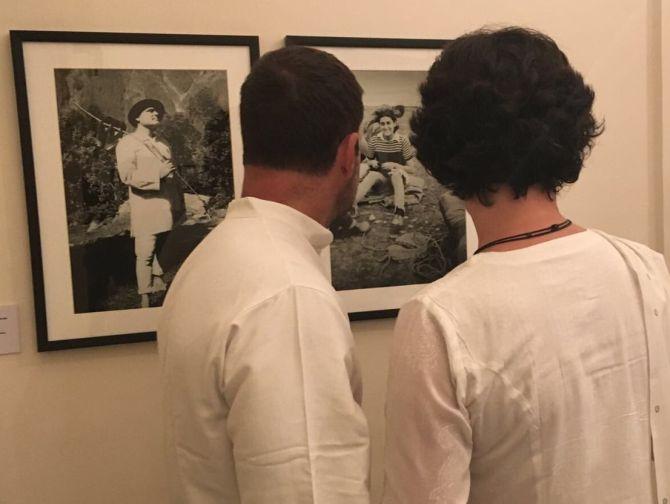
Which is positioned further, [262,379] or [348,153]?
[348,153]

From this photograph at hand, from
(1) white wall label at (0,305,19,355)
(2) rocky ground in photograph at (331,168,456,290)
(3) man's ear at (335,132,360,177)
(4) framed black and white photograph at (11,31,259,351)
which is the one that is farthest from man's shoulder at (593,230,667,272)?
(1) white wall label at (0,305,19,355)

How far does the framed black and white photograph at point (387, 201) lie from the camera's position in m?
1.60

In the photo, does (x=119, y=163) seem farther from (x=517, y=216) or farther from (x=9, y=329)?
(x=517, y=216)

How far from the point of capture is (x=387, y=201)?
1.63 meters

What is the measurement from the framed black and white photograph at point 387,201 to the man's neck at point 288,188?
59 centimetres

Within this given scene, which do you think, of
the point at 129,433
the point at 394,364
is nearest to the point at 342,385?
the point at 394,364

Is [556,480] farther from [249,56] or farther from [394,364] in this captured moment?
[249,56]

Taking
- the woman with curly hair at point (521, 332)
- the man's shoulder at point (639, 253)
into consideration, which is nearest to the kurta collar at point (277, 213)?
the woman with curly hair at point (521, 332)

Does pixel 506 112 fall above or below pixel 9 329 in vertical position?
above

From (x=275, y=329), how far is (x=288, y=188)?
240mm

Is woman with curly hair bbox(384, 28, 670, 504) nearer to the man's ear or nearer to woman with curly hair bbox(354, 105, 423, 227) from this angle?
the man's ear

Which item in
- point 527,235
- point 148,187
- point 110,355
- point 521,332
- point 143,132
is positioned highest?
point 143,132

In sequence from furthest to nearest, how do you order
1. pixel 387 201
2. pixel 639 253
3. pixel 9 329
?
1. pixel 387 201
2. pixel 9 329
3. pixel 639 253

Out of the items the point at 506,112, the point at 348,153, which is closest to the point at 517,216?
the point at 506,112
